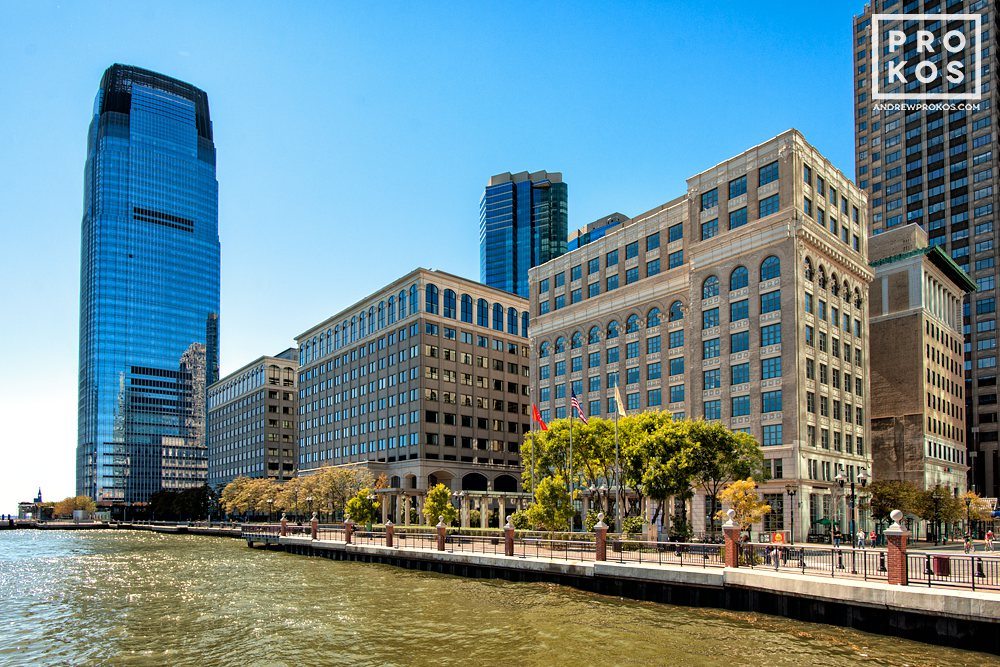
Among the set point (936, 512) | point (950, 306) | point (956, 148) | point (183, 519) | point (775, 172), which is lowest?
point (183, 519)

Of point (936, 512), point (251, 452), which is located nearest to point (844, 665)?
point (936, 512)

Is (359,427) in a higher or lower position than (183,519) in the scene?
higher

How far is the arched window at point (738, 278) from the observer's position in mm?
75381

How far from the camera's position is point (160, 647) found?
29297mm

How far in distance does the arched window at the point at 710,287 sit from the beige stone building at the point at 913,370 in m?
26.9

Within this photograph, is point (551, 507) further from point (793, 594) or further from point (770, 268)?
point (770, 268)

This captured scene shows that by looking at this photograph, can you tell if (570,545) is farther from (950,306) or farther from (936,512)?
(950,306)

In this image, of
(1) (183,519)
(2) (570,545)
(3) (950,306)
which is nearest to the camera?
(2) (570,545)

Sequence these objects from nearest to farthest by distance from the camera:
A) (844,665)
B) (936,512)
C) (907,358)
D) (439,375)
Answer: (844,665) < (936,512) < (907,358) < (439,375)

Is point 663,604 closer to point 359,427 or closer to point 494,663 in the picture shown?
point 494,663

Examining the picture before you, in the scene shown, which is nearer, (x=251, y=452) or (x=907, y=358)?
(x=907, y=358)

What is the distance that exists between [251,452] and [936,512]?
472ft

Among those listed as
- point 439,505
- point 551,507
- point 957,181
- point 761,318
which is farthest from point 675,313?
point 957,181

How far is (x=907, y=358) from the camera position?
295ft
